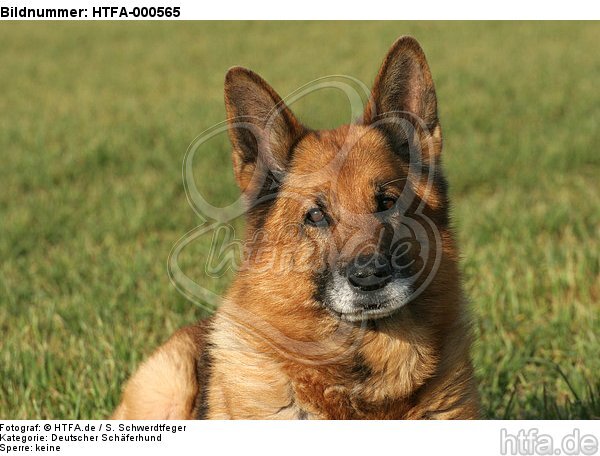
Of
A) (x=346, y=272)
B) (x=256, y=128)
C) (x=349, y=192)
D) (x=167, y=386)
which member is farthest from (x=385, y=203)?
(x=167, y=386)

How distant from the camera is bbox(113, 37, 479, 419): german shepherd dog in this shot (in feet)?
11.3

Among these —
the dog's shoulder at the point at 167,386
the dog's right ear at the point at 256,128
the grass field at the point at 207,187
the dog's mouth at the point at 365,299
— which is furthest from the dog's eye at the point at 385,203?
the dog's shoulder at the point at 167,386

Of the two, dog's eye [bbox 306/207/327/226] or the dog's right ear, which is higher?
the dog's right ear

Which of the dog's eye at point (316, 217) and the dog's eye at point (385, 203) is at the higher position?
the dog's eye at point (385, 203)

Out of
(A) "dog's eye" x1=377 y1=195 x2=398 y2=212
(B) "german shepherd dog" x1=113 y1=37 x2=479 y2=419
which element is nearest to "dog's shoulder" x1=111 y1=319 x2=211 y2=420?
(B) "german shepherd dog" x1=113 y1=37 x2=479 y2=419

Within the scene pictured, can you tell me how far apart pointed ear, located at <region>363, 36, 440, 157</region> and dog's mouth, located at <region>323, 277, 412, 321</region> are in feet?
2.91

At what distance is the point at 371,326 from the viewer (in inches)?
141

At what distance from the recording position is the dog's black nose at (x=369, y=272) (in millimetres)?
3324

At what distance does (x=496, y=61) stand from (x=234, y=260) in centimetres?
1241

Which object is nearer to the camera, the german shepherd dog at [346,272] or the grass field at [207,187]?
the german shepherd dog at [346,272]

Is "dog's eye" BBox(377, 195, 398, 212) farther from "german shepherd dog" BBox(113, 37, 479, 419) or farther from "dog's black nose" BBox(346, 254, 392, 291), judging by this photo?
"dog's black nose" BBox(346, 254, 392, 291)

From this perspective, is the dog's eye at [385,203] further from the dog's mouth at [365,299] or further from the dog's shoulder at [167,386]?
the dog's shoulder at [167,386]
